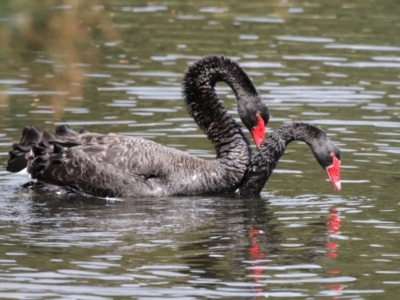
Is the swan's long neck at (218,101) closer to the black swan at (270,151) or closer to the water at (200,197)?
the black swan at (270,151)

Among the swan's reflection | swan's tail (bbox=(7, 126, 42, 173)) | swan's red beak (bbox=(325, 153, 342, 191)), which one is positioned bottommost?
the swan's reflection

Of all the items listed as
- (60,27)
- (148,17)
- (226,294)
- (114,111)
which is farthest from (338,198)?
(148,17)

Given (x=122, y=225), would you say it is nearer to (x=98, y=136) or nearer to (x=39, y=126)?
(x=98, y=136)

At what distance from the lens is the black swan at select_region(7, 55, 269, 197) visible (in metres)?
9.68

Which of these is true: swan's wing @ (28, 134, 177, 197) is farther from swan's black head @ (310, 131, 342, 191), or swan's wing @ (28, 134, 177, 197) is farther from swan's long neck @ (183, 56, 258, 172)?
swan's black head @ (310, 131, 342, 191)

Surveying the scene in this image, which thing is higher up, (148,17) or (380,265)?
(148,17)

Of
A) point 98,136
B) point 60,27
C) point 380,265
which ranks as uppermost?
point 60,27

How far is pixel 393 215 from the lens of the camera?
28.9ft

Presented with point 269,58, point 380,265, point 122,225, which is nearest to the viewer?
point 380,265

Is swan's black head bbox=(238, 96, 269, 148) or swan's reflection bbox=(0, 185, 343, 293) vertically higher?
swan's black head bbox=(238, 96, 269, 148)

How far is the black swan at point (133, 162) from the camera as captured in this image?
31.8 feet

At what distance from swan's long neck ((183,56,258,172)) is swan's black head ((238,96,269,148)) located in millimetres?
79

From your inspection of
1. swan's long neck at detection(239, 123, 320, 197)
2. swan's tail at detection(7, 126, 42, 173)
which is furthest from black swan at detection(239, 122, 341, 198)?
swan's tail at detection(7, 126, 42, 173)

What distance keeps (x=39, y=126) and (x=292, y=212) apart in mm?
4613
